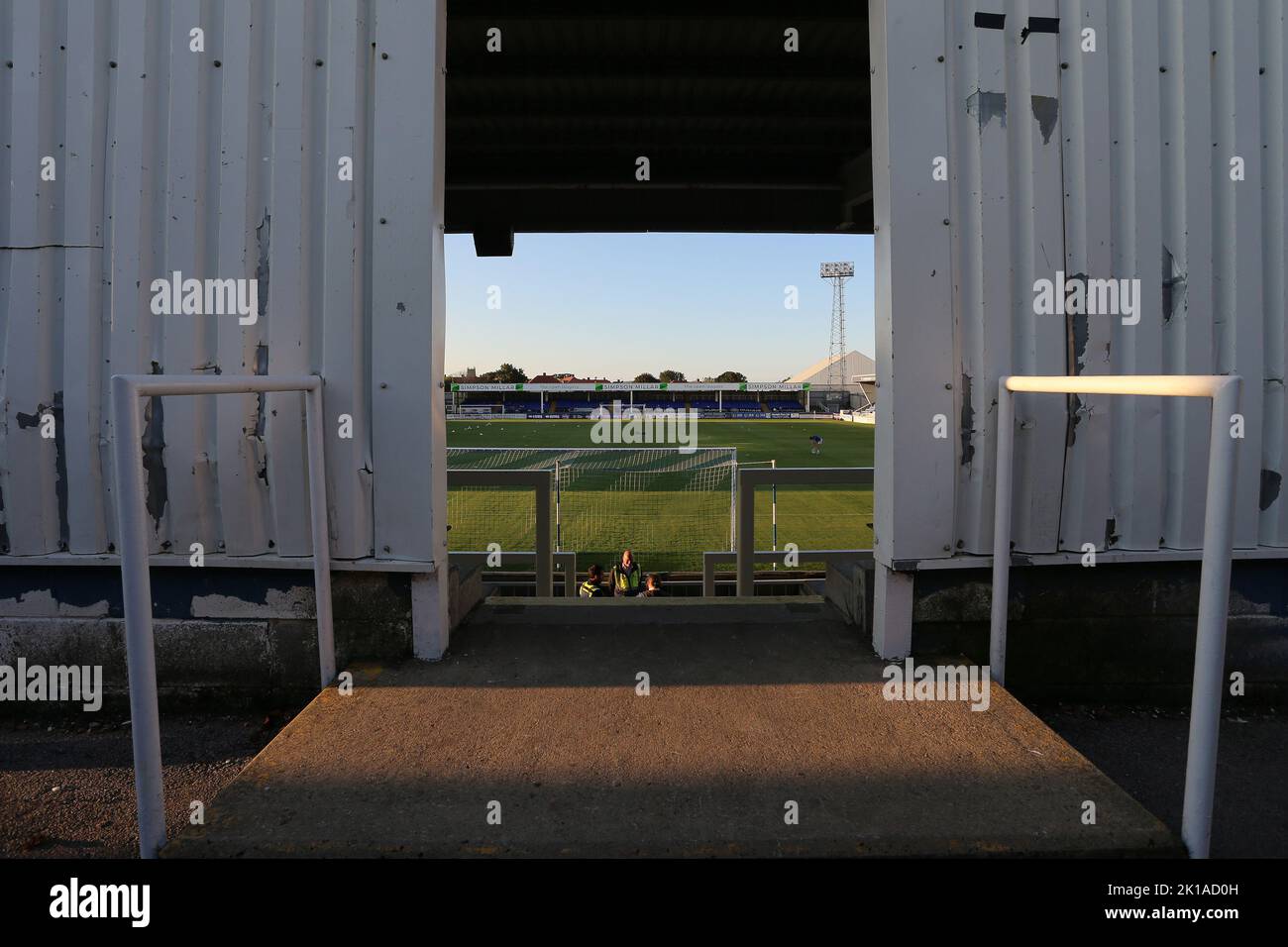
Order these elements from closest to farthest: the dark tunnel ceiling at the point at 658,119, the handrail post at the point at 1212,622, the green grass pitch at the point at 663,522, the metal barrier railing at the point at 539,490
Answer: the handrail post at the point at 1212,622
the dark tunnel ceiling at the point at 658,119
the metal barrier railing at the point at 539,490
the green grass pitch at the point at 663,522

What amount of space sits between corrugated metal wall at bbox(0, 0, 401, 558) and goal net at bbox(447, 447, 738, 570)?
5.13m

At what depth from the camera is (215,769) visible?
9.56 ft

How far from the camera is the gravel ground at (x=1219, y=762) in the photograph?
8.30ft

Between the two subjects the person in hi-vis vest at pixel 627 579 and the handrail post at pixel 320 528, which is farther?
the person in hi-vis vest at pixel 627 579

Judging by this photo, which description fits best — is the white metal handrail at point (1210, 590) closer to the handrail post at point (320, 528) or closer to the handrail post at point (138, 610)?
the handrail post at point (138, 610)

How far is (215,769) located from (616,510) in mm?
15435

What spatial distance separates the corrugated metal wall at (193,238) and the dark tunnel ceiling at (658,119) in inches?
71.4

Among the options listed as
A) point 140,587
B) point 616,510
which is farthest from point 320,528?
point 616,510

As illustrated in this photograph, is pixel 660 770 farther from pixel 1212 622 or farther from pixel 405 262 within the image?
pixel 405 262

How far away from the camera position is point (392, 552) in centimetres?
320

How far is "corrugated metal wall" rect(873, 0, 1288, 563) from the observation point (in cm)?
317

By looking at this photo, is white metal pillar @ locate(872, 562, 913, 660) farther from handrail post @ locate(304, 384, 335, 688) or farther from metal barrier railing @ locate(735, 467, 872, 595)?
metal barrier railing @ locate(735, 467, 872, 595)

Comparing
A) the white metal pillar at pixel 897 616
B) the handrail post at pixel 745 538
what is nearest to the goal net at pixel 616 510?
the handrail post at pixel 745 538
